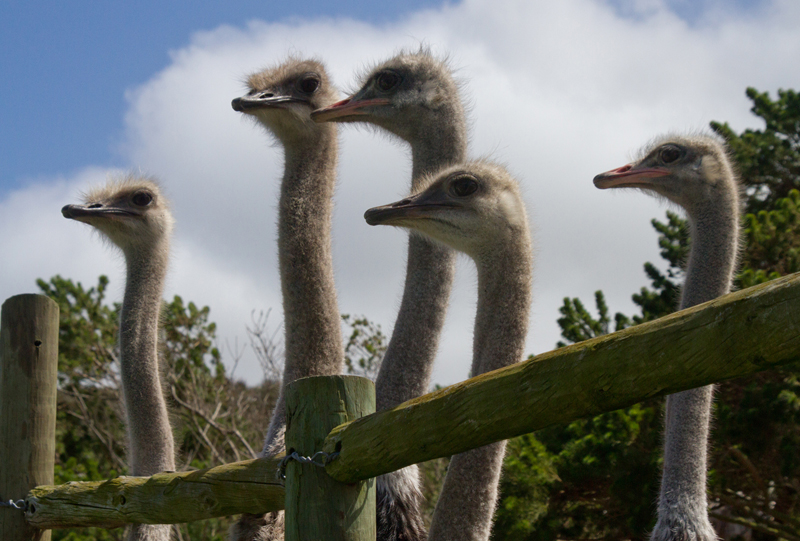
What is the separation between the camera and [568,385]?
1921mm

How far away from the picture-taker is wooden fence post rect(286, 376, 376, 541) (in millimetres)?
2428

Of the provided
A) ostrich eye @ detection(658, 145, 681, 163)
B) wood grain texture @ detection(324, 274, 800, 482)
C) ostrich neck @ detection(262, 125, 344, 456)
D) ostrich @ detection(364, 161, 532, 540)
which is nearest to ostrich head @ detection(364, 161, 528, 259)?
ostrich @ detection(364, 161, 532, 540)

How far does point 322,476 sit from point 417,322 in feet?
5.85

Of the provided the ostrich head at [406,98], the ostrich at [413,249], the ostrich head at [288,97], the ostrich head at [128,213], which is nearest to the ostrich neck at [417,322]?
the ostrich at [413,249]

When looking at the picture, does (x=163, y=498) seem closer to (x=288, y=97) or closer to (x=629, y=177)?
(x=288, y=97)

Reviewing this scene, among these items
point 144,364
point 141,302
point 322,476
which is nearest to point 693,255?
point 322,476

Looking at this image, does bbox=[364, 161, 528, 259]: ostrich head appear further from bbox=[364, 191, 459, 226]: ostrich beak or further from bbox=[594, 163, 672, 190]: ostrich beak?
bbox=[594, 163, 672, 190]: ostrich beak

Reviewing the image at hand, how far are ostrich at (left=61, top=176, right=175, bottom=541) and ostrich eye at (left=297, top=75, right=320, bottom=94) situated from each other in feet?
3.65

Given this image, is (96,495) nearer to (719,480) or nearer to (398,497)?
(398,497)

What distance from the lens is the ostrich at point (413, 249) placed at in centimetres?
379

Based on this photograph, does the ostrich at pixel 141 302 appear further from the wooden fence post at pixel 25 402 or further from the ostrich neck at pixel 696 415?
the ostrich neck at pixel 696 415

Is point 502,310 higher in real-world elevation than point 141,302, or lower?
lower

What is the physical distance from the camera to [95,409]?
38.0ft

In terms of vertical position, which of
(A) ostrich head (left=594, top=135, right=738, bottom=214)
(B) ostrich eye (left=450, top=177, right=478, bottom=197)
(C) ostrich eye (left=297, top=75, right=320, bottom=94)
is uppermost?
(C) ostrich eye (left=297, top=75, right=320, bottom=94)
